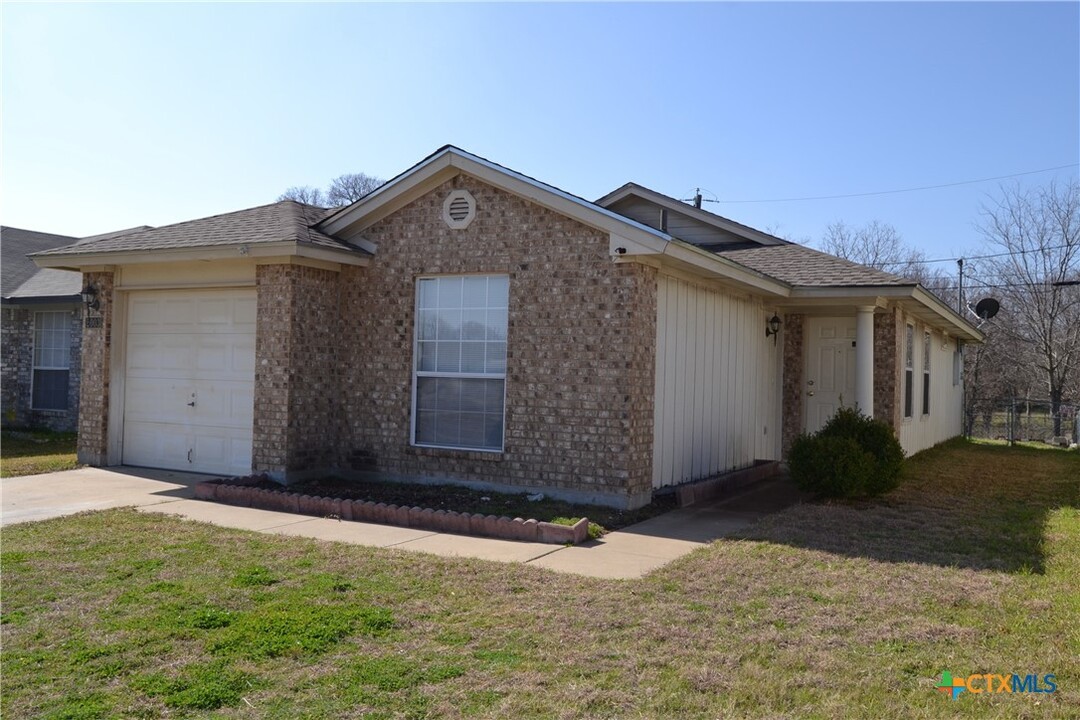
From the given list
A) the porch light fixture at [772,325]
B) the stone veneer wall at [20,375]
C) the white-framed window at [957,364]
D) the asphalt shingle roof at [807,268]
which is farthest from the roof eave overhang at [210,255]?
the white-framed window at [957,364]

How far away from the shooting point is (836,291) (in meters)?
12.4

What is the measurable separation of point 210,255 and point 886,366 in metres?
10.2

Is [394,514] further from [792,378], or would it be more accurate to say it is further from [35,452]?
[35,452]

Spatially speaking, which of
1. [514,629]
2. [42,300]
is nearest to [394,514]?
[514,629]

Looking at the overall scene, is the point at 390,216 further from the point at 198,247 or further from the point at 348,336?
the point at 198,247

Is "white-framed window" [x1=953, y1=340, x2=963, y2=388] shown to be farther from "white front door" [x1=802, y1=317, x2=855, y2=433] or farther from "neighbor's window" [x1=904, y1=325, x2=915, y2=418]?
"white front door" [x1=802, y1=317, x2=855, y2=433]

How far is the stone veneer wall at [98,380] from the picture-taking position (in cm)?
1214

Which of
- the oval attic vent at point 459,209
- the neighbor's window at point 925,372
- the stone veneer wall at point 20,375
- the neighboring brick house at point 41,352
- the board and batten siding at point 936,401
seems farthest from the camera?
the stone veneer wall at point 20,375

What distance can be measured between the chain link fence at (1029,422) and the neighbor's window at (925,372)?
242 inches

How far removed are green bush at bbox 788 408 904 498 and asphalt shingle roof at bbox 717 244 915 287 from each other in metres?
2.37

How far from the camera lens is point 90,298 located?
40.3ft

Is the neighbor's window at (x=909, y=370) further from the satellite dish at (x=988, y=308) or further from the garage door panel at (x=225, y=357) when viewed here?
the garage door panel at (x=225, y=357)

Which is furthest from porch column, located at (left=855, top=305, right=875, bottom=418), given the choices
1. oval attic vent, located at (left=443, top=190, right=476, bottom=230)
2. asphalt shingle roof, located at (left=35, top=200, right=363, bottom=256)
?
asphalt shingle roof, located at (left=35, top=200, right=363, bottom=256)

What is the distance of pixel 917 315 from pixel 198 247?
1233 centimetres
